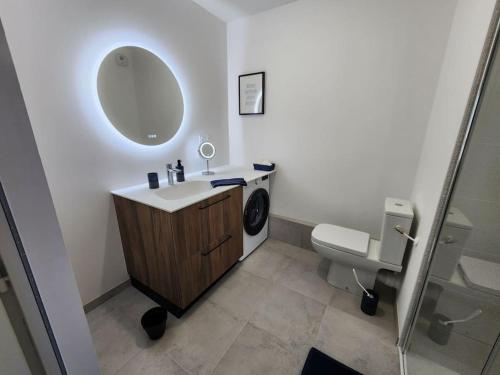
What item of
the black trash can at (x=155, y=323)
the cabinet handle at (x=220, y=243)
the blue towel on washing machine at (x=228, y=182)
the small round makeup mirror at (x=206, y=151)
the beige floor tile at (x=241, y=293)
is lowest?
the beige floor tile at (x=241, y=293)

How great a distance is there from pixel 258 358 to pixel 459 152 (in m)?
1.61

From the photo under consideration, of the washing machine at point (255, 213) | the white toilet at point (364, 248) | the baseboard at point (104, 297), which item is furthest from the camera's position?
the washing machine at point (255, 213)

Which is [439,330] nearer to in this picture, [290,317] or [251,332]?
[290,317]

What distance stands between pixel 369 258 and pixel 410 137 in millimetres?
1062

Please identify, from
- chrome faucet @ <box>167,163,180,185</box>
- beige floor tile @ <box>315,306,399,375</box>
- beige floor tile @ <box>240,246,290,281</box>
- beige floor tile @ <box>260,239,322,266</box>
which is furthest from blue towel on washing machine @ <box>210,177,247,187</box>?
beige floor tile @ <box>315,306,399,375</box>

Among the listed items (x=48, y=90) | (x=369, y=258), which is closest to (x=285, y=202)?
(x=369, y=258)

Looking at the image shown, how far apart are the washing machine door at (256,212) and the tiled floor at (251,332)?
52 centimetres

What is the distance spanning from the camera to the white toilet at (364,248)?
1466 millimetres

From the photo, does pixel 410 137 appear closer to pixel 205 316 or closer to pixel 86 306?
pixel 205 316

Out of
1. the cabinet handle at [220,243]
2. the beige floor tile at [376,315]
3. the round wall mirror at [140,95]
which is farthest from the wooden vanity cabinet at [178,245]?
the beige floor tile at [376,315]

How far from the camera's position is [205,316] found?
61.2 inches

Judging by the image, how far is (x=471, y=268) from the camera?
105 cm

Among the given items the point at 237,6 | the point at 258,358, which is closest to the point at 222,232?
the point at 258,358

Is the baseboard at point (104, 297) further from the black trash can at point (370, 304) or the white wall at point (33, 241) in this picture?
the black trash can at point (370, 304)
